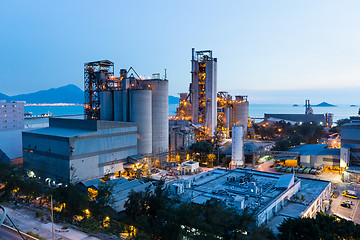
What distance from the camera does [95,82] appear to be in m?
52.1

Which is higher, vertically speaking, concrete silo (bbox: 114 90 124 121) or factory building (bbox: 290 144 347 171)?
concrete silo (bbox: 114 90 124 121)

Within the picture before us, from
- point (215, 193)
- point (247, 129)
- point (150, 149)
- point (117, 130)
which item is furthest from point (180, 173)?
point (247, 129)

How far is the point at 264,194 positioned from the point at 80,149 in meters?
23.5

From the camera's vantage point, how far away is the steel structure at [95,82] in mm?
50844

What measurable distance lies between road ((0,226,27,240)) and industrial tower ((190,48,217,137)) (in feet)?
165

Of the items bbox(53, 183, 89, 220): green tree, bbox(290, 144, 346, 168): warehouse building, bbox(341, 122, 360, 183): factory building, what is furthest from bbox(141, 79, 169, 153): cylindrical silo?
bbox(341, 122, 360, 183): factory building

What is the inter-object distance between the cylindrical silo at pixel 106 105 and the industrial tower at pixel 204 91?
79.7 feet

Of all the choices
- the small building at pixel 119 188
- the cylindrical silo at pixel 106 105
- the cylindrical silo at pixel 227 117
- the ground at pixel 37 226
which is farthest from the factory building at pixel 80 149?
the cylindrical silo at pixel 227 117

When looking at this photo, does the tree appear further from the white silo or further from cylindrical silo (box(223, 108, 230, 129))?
cylindrical silo (box(223, 108, 230, 129))

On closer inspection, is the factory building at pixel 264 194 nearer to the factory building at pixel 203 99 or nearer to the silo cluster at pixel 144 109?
the silo cluster at pixel 144 109

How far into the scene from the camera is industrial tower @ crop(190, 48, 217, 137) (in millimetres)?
65875

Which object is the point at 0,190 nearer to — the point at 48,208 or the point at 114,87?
the point at 48,208

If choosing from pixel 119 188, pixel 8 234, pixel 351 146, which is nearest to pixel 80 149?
pixel 119 188

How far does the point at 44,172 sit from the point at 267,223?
30762mm
